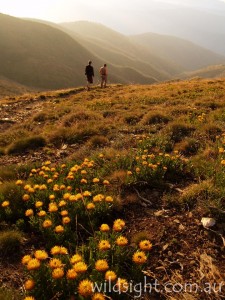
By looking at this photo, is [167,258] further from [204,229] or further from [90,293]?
[90,293]

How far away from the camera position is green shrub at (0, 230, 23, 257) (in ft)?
13.8

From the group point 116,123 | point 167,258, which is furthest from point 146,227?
point 116,123

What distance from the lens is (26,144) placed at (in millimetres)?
8906

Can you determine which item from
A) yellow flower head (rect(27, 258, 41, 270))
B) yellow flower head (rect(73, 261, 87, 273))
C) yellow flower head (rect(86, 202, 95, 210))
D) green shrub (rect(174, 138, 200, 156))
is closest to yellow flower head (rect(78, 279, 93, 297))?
yellow flower head (rect(73, 261, 87, 273))

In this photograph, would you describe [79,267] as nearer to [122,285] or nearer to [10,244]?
[122,285]

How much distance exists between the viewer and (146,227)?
4.49 metres

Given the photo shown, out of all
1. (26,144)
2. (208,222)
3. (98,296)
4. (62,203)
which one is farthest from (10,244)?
(26,144)

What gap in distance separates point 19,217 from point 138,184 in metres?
2.11

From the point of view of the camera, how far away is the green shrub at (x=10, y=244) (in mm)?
4191

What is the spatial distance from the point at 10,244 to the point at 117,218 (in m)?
1.57

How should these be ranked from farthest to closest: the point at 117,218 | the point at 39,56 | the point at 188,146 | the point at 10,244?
the point at 39,56
the point at 188,146
the point at 117,218
the point at 10,244

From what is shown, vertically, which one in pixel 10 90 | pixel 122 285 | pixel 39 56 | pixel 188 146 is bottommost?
pixel 10 90

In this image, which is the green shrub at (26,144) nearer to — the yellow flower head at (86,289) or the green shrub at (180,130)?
the green shrub at (180,130)

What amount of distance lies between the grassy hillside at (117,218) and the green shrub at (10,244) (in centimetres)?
1
